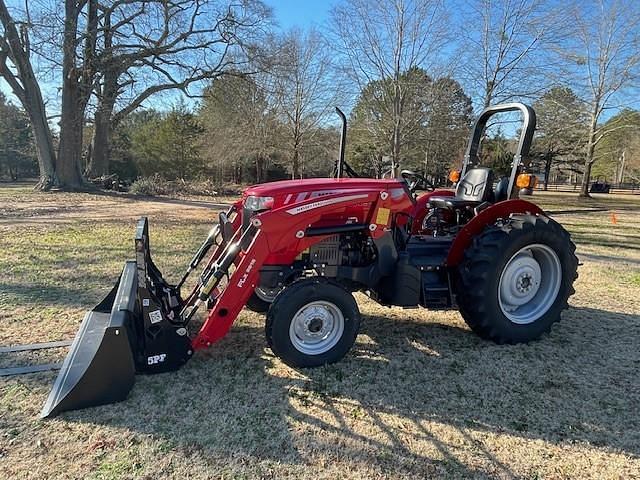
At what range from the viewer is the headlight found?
3.05 meters

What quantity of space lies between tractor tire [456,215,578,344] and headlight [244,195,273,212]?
62.7 inches

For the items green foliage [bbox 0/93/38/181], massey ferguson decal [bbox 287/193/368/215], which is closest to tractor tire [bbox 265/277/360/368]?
massey ferguson decal [bbox 287/193/368/215]

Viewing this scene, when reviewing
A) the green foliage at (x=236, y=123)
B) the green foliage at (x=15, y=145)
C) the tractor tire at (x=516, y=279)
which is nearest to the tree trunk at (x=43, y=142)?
the green foliage at (x=236, y=123)

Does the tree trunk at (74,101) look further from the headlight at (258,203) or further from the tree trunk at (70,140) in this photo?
the headlight at (258,203)

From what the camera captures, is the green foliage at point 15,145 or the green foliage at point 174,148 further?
the green foliage at point 15,145

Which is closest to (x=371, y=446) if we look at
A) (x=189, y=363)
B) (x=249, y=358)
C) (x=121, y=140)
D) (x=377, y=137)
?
(x=249, y=358)

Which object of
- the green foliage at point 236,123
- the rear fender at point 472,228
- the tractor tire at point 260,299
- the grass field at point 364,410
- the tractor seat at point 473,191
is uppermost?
the green foliage at point 236,123

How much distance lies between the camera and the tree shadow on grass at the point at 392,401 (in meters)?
2.25

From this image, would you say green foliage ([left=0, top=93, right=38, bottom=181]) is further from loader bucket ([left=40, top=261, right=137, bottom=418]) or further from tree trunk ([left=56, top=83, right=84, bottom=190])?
loader bucket ([left=40, top=261, right=137, bottom=418])

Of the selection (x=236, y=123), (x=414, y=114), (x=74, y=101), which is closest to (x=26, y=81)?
(x=74, y=101)

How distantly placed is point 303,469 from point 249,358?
47.0 inches

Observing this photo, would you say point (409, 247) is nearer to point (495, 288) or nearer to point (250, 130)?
point (495, 288)

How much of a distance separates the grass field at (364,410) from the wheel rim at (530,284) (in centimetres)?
31

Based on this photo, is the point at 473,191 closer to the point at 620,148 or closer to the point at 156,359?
the point at 156,359
